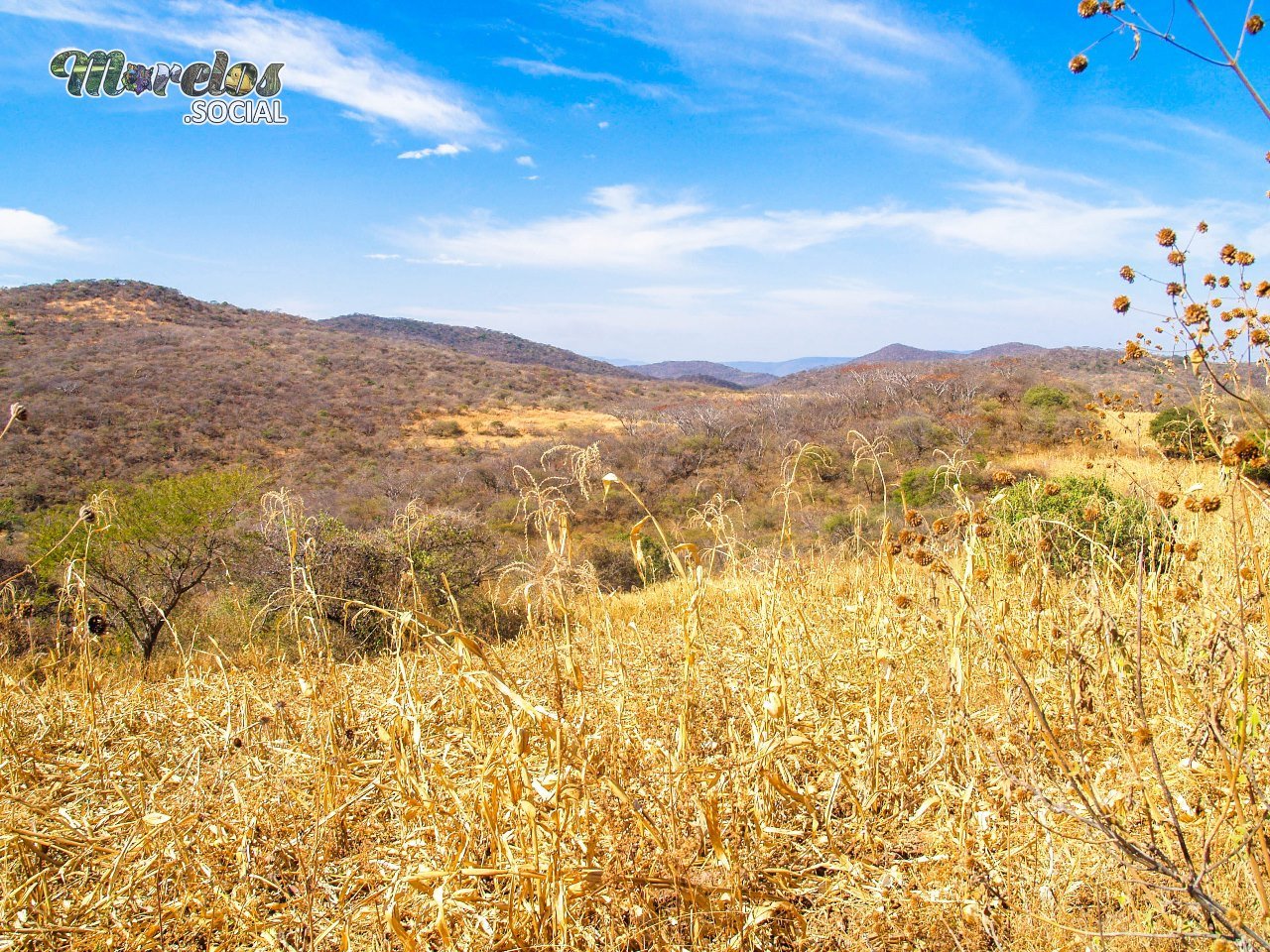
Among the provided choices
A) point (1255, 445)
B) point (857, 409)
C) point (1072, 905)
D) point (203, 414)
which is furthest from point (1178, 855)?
point (203, 414)

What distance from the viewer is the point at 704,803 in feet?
5.84

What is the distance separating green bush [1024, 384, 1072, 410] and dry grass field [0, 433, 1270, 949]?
19548mm

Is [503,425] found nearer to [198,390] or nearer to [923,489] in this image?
[198,390]

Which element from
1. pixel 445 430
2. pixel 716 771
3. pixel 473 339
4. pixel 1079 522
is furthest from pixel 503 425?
pixel 473 339

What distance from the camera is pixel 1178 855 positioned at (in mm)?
1774

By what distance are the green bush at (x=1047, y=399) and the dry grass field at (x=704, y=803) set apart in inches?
770

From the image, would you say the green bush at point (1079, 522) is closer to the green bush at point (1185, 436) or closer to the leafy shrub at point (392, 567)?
the green bush at point (1185, 436)

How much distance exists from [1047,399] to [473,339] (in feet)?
234

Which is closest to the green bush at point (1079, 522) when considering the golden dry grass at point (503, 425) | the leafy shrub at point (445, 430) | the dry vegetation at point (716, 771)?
the dry vegetation at point (716, 771)

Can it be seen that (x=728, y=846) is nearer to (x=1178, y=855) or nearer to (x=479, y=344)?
(x=1178, y=855)

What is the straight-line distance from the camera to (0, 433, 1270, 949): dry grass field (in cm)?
165

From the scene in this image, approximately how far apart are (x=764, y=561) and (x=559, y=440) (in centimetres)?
2176

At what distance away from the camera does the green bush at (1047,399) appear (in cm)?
1989

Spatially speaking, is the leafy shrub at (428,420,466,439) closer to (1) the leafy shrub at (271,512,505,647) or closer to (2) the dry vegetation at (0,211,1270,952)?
(1) the leafy shrub at (271,512,505,647)
